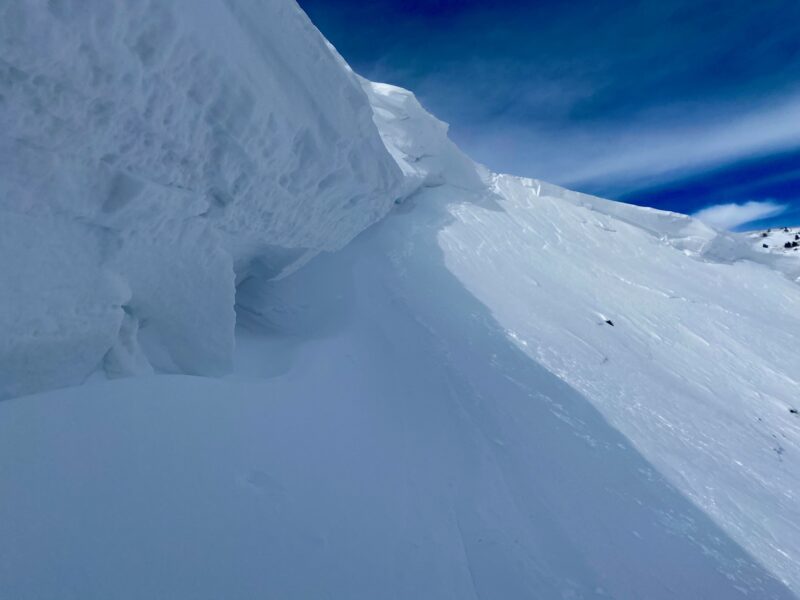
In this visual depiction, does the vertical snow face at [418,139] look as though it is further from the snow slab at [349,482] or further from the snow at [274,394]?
the snow slab at [349,482]

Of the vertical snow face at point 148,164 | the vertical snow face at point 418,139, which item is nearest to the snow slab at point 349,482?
the vertical snow face at point 148,164

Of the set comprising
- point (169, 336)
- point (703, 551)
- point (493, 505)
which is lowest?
point (169, 336)

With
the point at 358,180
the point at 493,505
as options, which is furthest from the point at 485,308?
the point at 493,505

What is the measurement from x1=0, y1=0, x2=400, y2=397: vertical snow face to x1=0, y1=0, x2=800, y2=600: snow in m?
0.01

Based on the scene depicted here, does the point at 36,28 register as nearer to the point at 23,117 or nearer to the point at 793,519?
the point at 23,117

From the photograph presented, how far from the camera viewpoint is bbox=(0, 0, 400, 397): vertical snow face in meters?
2.43

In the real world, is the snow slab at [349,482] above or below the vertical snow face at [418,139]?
below

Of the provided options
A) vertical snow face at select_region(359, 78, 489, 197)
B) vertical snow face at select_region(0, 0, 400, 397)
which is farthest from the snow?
vertical snow face at select_region(359, 78, 489, 197)

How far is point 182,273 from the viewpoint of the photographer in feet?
12.4

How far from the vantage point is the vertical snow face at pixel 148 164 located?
2.43 metres

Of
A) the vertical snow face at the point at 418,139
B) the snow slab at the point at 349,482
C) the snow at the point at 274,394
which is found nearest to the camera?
the snow slab at the point at 349,482

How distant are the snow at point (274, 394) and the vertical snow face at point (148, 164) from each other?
0.01 metres

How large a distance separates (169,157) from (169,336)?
144 cm

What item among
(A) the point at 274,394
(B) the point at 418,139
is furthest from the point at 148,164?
(B) the point at 418,139
